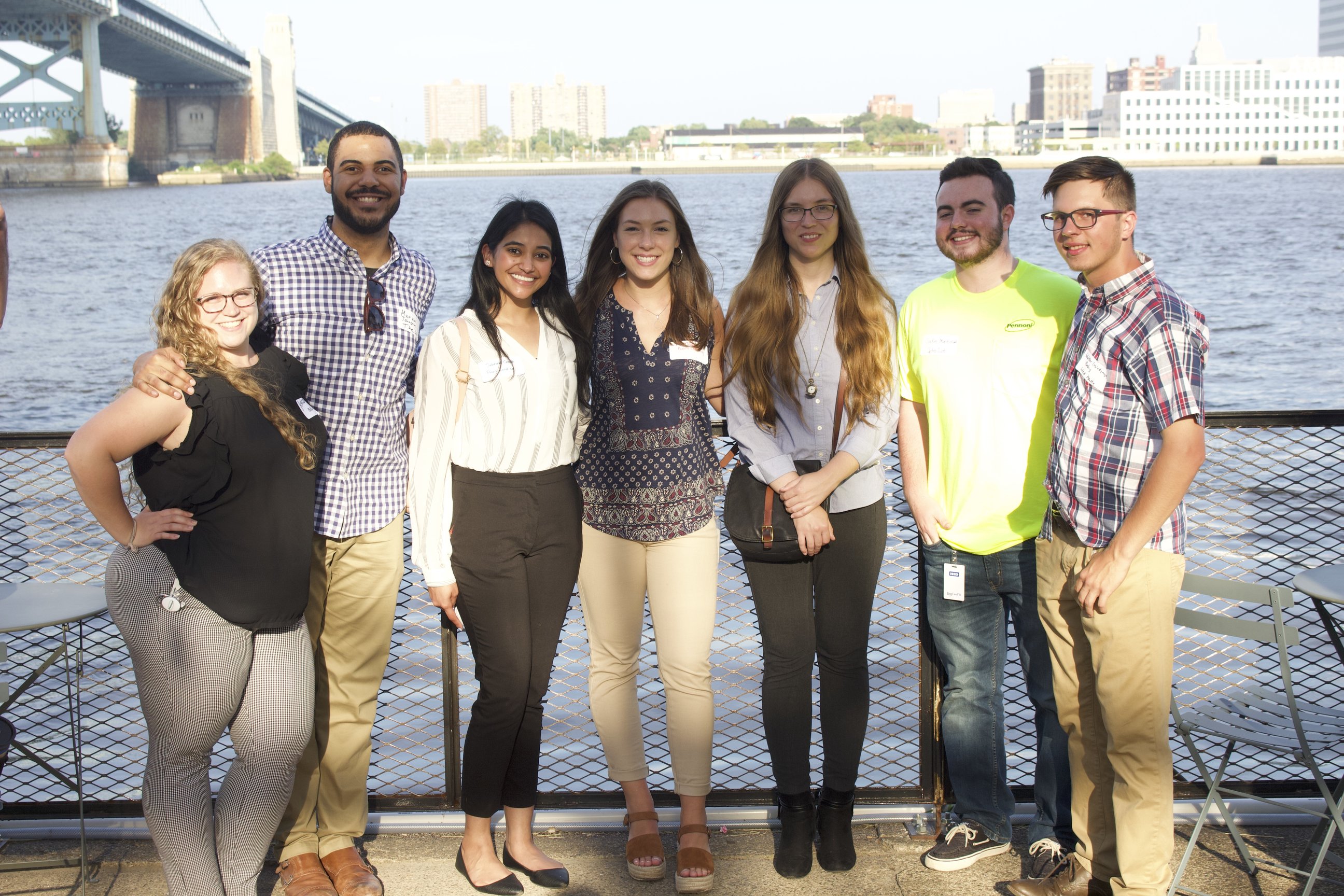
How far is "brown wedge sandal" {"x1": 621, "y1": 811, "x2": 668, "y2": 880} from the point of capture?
9.62ft

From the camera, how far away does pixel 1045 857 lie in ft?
9.57

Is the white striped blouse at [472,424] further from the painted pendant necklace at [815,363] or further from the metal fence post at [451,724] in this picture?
the painted pendant necklace at [815,363]

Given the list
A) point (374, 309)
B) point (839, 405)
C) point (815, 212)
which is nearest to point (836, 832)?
point (839, 405)

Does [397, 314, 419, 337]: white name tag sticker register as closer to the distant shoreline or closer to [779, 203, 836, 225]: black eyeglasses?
[779, 203, 836, 225]: black eyeglasses

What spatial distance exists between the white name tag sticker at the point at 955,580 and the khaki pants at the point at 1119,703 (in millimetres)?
193

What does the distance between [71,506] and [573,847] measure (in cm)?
876

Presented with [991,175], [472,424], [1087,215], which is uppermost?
[991,175]

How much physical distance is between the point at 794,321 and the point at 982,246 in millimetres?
505

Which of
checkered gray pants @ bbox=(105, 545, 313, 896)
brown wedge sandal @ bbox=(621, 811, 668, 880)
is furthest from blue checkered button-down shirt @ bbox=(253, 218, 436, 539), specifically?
brown wedge sandal @ bbox=(621, 811, 668, 880)

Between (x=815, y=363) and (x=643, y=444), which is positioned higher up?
(x=815, y=363)

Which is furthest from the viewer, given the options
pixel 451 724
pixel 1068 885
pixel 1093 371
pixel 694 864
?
pixel 451 724

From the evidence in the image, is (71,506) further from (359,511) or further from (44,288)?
(44,288)

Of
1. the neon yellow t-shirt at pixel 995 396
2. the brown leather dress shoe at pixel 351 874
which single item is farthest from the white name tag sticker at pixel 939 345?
the brown leather dress shoe at pixel 351 874

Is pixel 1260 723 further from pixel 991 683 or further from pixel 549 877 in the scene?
pixel 549 877
